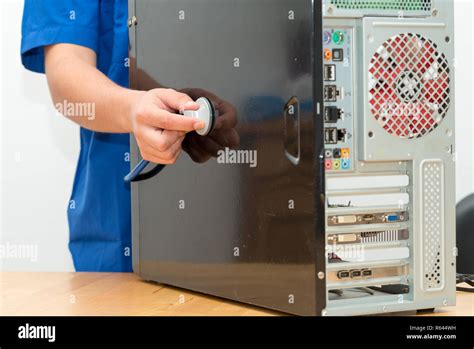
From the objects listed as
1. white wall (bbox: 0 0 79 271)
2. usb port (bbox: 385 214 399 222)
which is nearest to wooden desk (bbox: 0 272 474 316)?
usb port (bbox: 385 214 399 222)

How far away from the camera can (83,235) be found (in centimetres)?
134

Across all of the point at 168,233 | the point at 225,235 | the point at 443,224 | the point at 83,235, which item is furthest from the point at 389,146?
the point at 83,235

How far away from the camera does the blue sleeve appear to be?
1.20 meters

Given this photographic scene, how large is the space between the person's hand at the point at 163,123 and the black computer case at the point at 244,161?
27 millimetres

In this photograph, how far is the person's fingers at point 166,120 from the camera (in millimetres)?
859

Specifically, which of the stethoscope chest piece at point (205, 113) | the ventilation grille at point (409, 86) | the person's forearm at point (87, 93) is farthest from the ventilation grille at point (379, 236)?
the person's forearm at point (87, 93)

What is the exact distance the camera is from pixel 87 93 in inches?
43.1

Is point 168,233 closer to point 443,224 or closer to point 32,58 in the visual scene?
point 443,224

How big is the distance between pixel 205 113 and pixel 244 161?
7 centimetres

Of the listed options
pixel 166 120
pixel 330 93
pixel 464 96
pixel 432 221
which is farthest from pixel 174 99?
pixel 464 96

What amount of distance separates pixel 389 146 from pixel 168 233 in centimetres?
34

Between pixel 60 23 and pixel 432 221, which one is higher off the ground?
pixel 60 23

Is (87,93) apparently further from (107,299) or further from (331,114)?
(331,114)

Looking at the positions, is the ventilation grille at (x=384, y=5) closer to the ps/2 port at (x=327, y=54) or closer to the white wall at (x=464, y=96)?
the ps/2 port at (x=327, y=54)
